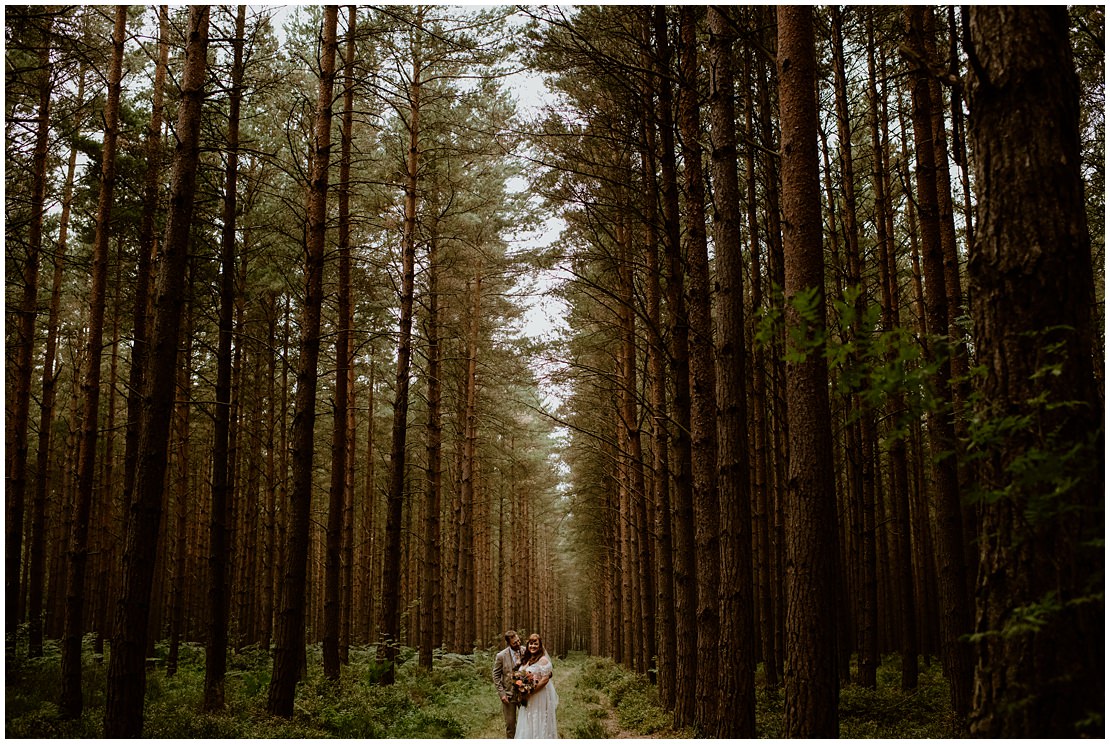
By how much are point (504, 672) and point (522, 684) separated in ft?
1.44

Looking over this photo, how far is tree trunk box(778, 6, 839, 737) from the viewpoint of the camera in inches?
203

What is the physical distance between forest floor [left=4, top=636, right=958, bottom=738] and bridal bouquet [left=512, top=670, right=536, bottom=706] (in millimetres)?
2191

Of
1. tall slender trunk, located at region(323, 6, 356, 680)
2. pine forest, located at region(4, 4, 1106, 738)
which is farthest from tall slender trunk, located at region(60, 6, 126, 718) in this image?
tall slender trunk, located at region(323, 6, 356, 680)

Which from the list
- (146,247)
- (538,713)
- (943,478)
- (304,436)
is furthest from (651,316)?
(146,247)

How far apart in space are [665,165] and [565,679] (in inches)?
796

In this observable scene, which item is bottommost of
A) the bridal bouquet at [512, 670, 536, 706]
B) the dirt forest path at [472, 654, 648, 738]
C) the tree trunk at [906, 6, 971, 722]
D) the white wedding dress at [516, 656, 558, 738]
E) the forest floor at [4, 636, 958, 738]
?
the dirt forest path at [472, 654, 648, 738]

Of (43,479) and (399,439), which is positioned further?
(399,439)

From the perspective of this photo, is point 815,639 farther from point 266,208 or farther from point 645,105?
point 266,208

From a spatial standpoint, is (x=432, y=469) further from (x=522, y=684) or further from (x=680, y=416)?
(x=680, y=416)

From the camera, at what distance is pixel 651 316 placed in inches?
434

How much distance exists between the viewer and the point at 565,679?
24.4m

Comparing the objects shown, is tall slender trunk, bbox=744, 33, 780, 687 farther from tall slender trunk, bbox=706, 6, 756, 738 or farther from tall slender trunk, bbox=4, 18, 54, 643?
tall slender trunk, bbox=4, 18, 54, 643

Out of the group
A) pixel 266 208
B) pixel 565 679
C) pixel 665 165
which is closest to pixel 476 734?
pixel 665 165

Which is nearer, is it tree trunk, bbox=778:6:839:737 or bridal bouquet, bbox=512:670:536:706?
tree trunk, bbox=778:6:839:737
